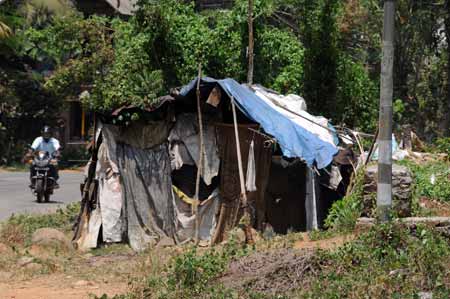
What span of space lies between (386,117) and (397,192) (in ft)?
7.58

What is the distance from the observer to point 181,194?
12.8 m

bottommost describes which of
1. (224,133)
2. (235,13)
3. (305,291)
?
(305,291)

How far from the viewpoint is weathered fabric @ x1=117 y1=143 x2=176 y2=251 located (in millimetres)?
12812

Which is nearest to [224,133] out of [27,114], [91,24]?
[91,24]

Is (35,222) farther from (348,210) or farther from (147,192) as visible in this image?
(348,210)

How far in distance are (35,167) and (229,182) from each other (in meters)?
6.10

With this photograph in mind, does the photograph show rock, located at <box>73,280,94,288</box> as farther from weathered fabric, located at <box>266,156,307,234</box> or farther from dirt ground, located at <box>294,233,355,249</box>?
weathered fabric, located at <box>266,156,307,234</box>

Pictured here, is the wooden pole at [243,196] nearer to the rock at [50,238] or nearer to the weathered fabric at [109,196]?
the weathered fabric at [109,196]

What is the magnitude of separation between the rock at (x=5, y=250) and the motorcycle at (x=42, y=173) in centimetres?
575

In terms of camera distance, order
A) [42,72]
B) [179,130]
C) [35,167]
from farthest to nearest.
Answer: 1. [42,72]
2. [35,167]
3. [179,130]

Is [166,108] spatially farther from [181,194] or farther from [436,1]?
[436,1]

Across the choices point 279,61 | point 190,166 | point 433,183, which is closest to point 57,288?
point 190,166

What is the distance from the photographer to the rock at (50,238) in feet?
39.1

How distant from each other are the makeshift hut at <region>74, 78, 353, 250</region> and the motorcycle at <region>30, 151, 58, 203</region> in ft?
14.7
